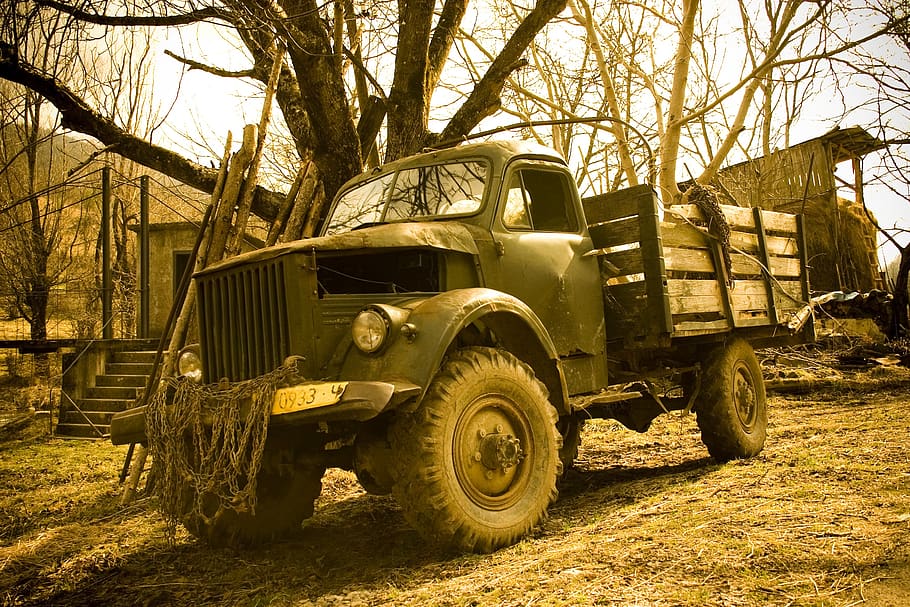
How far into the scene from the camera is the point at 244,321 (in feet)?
14.6

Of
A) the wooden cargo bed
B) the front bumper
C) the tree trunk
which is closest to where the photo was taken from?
the front bumper

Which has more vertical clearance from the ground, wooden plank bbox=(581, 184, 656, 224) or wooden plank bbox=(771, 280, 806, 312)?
wooden plank bbox=(581, 184, 656, 224)

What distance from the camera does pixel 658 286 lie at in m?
5.76

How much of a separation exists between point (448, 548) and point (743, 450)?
361 centimetres

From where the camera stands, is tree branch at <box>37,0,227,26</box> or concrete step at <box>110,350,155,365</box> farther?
concrete step at <box>110,350,155,365</box>

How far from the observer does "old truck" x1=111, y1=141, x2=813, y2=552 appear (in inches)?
157

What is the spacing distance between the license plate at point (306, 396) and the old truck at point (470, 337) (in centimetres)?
1

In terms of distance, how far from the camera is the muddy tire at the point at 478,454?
12.8ft

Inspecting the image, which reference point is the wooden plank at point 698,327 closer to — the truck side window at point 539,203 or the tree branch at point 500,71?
the truck side window at point 539,203

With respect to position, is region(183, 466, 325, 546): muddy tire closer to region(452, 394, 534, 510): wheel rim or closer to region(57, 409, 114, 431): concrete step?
region(452, 394, 534, 510): wheel rim

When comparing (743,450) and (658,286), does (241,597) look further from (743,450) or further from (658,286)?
(743,450)

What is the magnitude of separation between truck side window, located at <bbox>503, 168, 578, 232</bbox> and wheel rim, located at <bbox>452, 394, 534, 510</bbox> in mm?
1477

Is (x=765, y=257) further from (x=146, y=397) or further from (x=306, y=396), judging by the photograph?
(x=146, y=397)

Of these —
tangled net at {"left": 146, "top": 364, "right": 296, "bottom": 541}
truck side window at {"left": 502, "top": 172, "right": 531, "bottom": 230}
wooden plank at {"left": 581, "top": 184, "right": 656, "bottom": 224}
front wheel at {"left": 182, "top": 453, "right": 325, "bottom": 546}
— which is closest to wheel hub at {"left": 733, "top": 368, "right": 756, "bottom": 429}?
wooden plank at {"left": 581, "top": 184, "right": 656, "bottom": 224}
